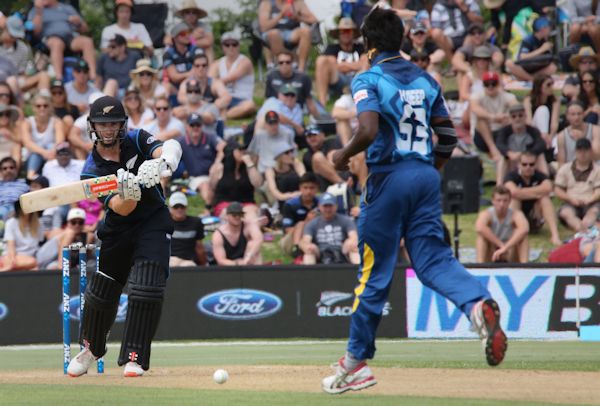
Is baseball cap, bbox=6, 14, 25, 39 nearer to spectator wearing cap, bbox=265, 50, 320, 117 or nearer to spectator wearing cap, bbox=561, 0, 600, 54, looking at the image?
spectator wearing cap, bbox=265, 50, 320, 117

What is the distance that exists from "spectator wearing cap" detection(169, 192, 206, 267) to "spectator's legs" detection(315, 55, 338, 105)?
5420mm

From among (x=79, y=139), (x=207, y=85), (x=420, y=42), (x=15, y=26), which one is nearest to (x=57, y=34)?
(x=15, y=26)

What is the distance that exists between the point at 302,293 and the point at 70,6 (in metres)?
9.09

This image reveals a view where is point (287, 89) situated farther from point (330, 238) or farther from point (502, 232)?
point (502, 232)

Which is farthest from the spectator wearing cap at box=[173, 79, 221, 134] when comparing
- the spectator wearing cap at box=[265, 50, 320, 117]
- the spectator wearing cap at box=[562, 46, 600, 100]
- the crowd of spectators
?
the spectator wearing cap at box=[562, 46, 600, 100]

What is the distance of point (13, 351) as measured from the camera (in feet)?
44.3

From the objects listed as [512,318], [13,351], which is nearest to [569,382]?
[512,318]

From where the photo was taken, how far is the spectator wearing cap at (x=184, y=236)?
1564 cm

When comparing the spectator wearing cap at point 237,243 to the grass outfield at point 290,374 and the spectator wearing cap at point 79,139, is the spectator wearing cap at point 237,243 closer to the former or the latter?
Result: the grass outfield at point 290,374

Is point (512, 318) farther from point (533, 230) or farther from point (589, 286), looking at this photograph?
point (533, 230)

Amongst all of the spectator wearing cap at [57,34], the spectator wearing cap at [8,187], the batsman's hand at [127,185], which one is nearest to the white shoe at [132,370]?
the batsman's hand at [127,185]

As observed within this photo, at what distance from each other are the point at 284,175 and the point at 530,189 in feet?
12.4

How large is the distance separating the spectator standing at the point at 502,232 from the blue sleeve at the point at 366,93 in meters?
8.73

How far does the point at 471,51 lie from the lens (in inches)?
810
